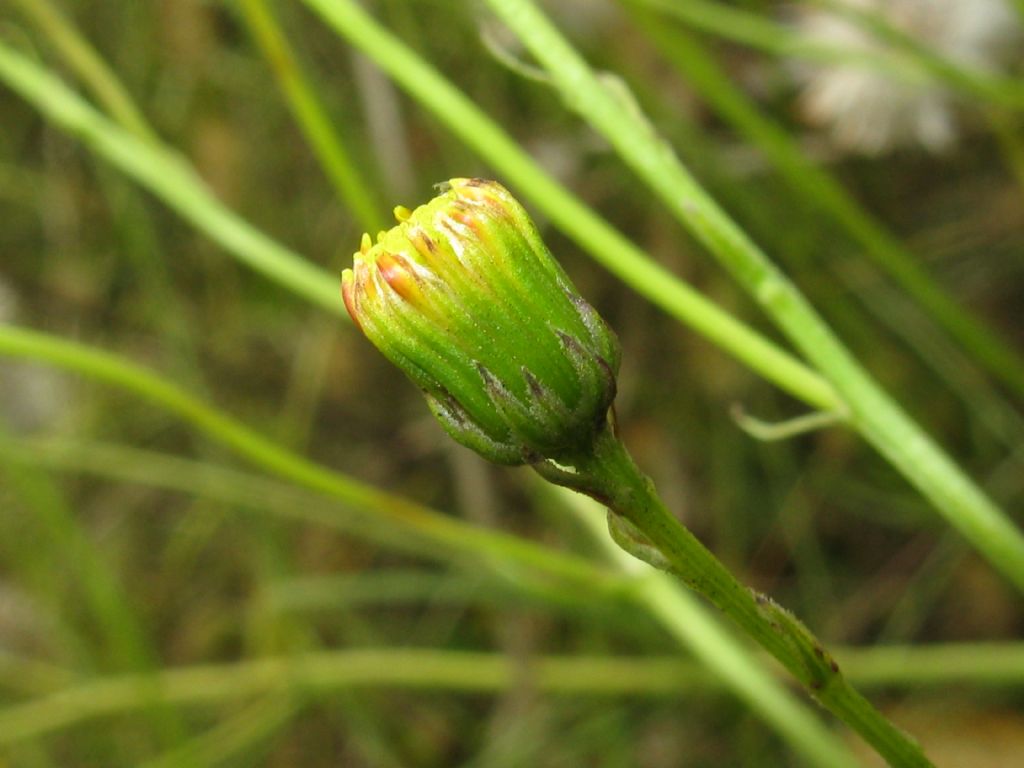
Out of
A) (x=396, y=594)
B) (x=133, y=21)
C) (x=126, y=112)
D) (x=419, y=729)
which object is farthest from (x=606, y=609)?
(x=133, y=21)

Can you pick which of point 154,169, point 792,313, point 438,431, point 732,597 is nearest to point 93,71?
point 154,169

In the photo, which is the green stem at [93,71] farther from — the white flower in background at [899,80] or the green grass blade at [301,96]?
the white flower in background at [899,80]

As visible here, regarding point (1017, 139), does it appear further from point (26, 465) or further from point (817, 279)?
point (26, 465)

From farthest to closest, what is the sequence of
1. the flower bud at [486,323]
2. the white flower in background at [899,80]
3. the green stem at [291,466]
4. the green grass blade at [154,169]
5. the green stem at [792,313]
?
the white flower in background at [899,80]
the green grass blade at [154,169]
the green stem at [291,466]
the green stem at [792,313]
the flower bud at [486,323]

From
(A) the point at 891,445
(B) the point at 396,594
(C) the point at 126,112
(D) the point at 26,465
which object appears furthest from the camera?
(B) the point at 396,594

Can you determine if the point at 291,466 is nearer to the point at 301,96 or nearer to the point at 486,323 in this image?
the point at 301,96

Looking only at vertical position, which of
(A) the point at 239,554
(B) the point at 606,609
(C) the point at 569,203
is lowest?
(C) the point at 569,203

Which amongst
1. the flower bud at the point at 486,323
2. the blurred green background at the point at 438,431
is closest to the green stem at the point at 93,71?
the blurred green background at the point at 438,431
